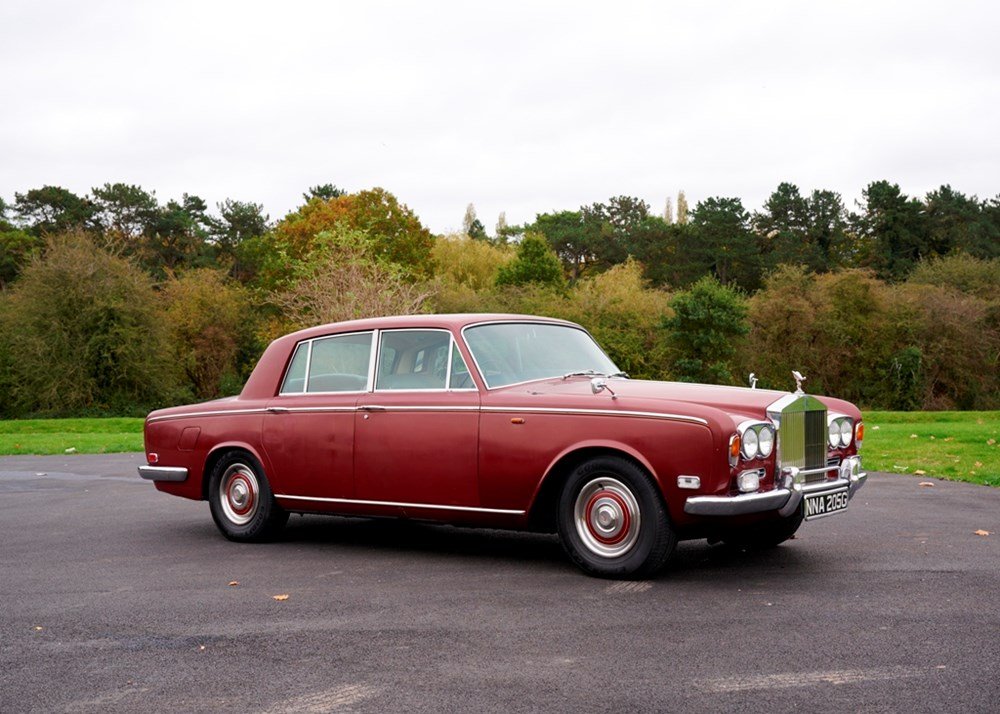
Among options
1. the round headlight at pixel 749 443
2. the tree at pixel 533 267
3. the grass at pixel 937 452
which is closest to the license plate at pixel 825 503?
the round headlight at pixel 749 443

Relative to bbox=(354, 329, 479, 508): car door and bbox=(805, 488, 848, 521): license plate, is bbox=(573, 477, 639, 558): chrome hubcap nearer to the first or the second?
bbox=(354, 329, 479, 508): car door

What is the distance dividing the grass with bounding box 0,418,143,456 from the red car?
1196cm

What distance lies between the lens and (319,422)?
7.64 metres

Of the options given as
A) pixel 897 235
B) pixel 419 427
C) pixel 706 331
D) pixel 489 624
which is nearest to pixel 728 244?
pixel 897 235

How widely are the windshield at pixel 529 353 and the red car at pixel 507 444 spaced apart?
0.02 m

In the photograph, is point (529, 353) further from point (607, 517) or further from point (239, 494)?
point (239, 494)

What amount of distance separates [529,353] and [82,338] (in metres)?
40.8

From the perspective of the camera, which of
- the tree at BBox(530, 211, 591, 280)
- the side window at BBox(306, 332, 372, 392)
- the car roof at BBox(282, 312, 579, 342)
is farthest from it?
the tree at BBox(530, 211, 591, 280)

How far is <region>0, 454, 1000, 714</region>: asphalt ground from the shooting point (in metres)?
4.09

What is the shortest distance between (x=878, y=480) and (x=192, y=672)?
9589 millimetres

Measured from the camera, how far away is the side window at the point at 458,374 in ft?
23.1

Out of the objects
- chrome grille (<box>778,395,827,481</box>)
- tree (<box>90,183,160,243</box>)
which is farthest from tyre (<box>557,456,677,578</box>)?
tree (<box>90,183,160,243</box>)

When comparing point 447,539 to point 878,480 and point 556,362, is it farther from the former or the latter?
point 878,480

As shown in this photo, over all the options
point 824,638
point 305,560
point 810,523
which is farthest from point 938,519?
point 305,560
